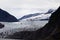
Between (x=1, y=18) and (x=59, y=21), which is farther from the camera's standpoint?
(x=1, y=18)

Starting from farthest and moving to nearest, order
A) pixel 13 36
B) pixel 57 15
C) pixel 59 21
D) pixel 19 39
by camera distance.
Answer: pixel 13 36 < pixel 19 39 < pixel 57 15 < pixel 59 21

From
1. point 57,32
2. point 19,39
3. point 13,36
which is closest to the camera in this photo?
point 57,32

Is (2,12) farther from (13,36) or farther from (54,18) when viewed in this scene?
(54,18)

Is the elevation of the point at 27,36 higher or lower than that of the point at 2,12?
lower

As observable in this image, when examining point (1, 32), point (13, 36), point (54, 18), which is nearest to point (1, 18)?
point (1, 32)

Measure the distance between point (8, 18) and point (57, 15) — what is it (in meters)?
112

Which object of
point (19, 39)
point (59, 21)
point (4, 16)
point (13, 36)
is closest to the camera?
point (59, 21)

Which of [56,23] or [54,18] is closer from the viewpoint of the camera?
[56,23]

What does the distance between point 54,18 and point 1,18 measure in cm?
11370

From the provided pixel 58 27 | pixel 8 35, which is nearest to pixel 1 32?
pixel 8 35

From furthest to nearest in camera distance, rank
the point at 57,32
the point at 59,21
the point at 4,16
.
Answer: the point at 4,16 → the point at 59,21 → the point at 57,32

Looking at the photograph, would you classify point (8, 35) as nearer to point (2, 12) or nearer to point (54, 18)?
point (54, 18)

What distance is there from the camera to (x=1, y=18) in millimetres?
174125

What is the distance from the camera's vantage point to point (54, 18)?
62250mm
